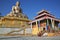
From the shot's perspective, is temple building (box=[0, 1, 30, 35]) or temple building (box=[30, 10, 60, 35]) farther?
temple building (box=[30, 10, 60, 35])

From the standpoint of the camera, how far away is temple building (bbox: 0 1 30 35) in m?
28.0

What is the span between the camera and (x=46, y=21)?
97.2 feet

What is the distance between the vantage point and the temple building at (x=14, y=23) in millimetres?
27969

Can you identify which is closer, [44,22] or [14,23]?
[44,22]

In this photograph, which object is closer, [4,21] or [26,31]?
[26,31]

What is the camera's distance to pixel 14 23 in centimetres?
3694

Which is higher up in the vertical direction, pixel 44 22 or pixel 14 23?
pixel 14 23

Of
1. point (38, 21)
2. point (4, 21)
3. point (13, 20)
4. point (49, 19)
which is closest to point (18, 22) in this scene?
point (13, 20)

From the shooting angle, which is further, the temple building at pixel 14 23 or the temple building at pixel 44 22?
the temple building at pixel 44 22

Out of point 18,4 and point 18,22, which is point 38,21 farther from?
point 18,4

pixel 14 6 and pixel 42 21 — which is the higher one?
pixel 14 6

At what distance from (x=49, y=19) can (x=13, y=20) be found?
1221 cm

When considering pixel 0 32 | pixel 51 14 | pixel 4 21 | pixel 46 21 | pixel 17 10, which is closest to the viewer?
pixel 0 32

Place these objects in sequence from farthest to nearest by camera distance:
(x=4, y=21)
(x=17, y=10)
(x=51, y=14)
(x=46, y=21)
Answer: (x=17, y=10) < (x=4, y=21) < (x=51, y=14) < (x=46, y=21)
